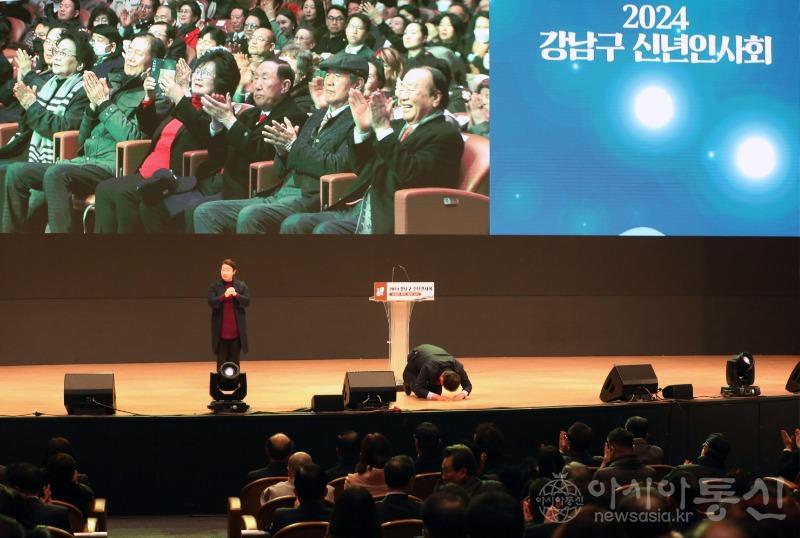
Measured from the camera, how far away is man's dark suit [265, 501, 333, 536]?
412cm

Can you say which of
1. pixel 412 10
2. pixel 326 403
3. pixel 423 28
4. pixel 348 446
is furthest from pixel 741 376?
pixel 412 10

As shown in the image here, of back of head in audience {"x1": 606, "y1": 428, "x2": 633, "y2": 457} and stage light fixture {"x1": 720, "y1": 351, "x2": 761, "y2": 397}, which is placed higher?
stage light fixture {"x1": 720, "y1": 351, "x2": 761, "y2": 397}

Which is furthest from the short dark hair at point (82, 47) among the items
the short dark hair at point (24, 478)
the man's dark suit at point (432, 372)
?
the short dark hair at point (24, 478)

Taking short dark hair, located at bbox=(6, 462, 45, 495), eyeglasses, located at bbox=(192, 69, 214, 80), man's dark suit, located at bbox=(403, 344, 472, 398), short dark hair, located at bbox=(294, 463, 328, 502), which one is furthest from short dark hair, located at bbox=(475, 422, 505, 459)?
eyeglasses, located at bbox=(192, 69, 214, 80)

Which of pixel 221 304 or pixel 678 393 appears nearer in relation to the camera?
pixel 678 393

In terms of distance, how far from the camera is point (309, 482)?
4102 mm

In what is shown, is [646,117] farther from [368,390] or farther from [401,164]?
[368,390]

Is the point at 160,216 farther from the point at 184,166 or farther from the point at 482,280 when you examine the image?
the point at 482,280

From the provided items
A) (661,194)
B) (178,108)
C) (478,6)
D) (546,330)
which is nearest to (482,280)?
(546,330)

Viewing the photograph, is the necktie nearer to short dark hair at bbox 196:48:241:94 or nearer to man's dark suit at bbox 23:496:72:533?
short dark hair at bbox 196:48:241:94

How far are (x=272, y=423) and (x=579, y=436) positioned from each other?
2219mm

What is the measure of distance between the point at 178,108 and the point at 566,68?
13.1 ft

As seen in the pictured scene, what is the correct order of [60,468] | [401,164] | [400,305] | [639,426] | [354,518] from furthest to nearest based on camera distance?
[401,164] < [400,305] < [639,426] < [60,468] < [354,518]

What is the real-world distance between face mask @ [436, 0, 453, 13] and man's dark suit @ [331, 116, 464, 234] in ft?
3.69
